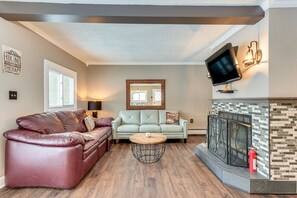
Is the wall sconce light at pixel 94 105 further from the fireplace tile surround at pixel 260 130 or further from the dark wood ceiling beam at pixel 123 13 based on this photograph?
the fireplace tile surround at pixel 260 130

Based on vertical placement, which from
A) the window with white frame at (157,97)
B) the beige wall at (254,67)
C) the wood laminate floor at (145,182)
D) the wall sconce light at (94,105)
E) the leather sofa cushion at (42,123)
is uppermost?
the beige wall at (254,67)

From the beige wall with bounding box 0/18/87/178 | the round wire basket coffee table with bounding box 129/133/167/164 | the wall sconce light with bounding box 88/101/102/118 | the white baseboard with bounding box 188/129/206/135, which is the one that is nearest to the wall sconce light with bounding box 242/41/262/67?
the round wire basket coffee table with bounding box 129/133/167/164

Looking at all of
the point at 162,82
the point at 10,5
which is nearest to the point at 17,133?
the point at 10,5

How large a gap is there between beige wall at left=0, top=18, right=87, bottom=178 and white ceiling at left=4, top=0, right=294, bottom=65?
23cm

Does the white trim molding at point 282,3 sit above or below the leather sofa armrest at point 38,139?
above

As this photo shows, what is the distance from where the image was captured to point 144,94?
20.5 feet

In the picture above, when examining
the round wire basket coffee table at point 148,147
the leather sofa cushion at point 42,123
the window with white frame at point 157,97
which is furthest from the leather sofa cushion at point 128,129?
the leather sofa cushion at point 42,123

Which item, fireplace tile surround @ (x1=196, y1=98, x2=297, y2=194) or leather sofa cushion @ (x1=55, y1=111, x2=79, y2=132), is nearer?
fireplace tile surround @ (x1=196, y1=98, x2=297, y2=194)

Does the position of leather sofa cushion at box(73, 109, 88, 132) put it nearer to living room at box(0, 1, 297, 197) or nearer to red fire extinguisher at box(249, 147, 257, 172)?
living room at box(0, 1, 297, 197)

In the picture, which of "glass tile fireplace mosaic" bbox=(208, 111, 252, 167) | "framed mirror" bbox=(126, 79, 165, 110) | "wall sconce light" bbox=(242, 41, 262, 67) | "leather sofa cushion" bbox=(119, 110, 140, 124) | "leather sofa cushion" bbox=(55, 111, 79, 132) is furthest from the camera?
"framed mirror" bbox=(126, 79, 165, 110)

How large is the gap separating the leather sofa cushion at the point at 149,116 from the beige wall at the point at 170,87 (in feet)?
2.06

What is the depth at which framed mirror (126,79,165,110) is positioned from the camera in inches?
245

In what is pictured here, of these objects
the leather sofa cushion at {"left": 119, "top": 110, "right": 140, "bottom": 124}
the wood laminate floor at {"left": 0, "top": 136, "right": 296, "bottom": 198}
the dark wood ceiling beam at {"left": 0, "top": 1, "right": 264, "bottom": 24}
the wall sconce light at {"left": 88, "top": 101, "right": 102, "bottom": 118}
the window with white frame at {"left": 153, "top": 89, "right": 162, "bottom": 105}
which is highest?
the dark wood ceiling beam at {"left": 0, "top": 1, "right": 264, "bottom": 24}

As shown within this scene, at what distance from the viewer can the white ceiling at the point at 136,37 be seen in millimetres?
3070
